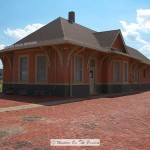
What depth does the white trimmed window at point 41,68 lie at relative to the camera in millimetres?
18391

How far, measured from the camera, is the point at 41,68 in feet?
61.0

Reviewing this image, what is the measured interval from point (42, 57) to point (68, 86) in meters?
3.04

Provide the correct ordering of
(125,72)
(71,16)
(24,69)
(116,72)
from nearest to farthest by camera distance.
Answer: (24,69)
(116,72)
(71,16)
(125,72)

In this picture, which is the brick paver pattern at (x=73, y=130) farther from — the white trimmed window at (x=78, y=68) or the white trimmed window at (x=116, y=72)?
the white trimmed window at (x=116, y=72)

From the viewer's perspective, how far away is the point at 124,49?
2512cm

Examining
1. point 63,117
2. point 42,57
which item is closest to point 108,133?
Result: point 63,117

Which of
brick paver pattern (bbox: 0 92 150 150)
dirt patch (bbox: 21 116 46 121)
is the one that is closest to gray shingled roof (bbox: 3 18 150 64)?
dirt patch (bbox: 21 116 46 121)

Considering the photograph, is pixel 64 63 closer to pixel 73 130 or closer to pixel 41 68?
pixel 41 68

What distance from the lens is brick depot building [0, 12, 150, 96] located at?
1716cm

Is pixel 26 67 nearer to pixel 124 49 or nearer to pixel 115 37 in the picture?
pixel 115 37

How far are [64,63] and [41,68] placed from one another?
7.70 feet

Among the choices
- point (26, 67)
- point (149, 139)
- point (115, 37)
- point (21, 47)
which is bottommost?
point (149, 139)

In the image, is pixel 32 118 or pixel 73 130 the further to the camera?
pixel 32 118

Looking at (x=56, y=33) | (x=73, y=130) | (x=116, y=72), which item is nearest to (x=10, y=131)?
(x=73, y=130)
